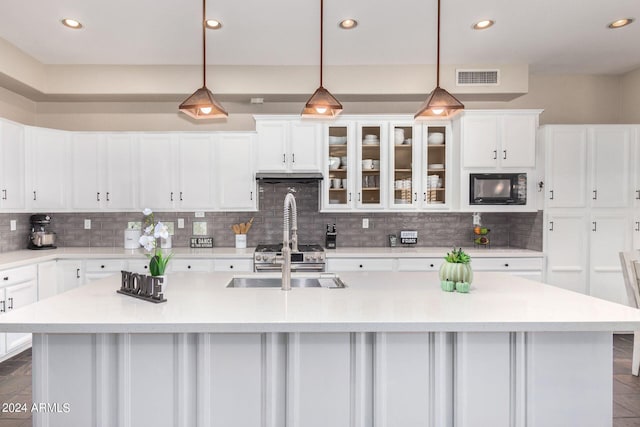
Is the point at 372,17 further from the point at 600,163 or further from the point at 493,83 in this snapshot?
the point at 600,163

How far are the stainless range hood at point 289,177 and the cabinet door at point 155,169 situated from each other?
1060 mm

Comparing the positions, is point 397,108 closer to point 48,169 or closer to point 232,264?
point 232,264

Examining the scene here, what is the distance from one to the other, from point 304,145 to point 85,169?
2.50 metres

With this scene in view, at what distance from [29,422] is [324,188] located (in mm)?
3131

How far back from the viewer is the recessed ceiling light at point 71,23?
314 cm

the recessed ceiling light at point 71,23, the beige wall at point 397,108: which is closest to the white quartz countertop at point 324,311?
the recessed ceiling light at point 71,23

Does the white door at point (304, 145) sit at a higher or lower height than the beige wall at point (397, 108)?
lower

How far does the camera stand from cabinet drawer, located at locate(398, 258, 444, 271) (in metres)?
4.04

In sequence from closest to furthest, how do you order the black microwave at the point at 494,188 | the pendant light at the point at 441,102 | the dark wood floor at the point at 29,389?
1. the pendant light at the point at 441,102
2. the dark wood floor at the point at 29,389
3. the black microwave at the point at 494,188

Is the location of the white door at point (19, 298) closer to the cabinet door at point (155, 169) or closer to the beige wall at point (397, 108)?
the cabinet door at point (155, 169)

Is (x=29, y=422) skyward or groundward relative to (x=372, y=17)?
groundward

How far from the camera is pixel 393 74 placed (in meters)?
4.14

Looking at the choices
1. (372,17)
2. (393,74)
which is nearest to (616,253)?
(393,74)

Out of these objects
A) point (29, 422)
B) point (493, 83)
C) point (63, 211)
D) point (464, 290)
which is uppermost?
point (493, 83)
